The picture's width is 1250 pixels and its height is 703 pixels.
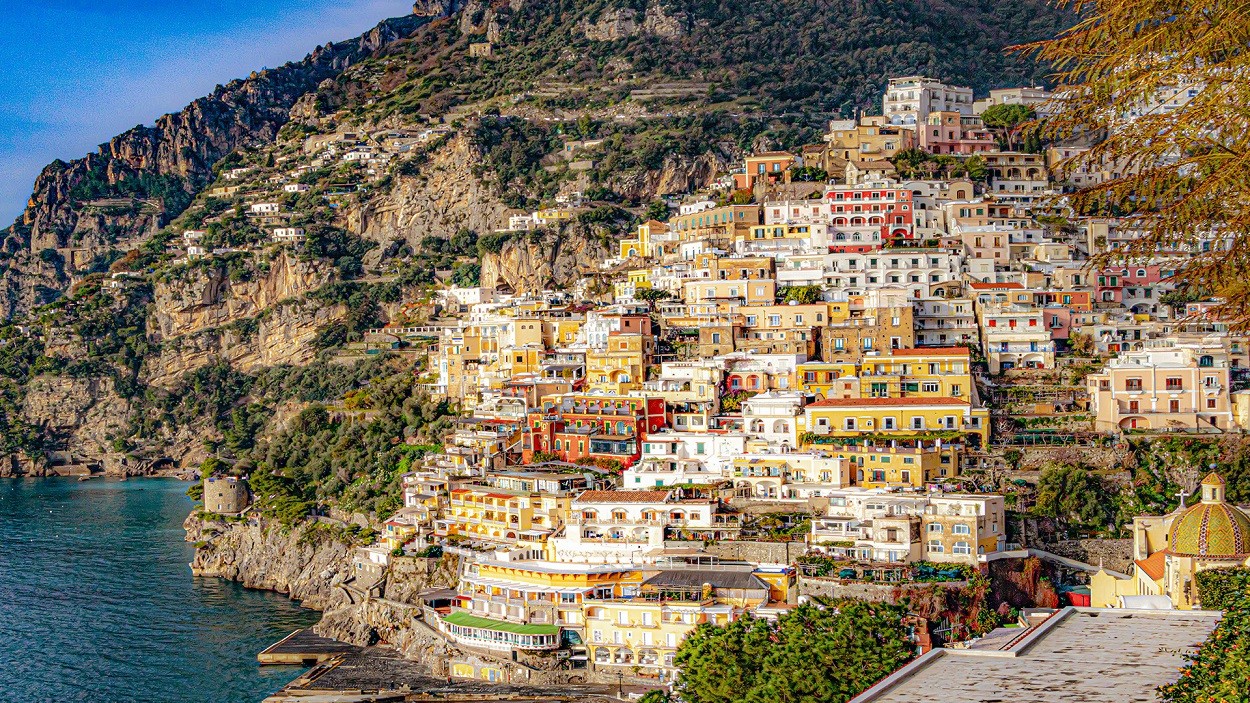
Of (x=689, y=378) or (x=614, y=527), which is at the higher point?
(x=689, y=378)

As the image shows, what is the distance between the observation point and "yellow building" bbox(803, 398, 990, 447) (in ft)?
148

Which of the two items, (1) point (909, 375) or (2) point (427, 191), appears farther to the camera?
(2) point (427, 191)

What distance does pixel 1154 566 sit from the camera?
34656 millimetres

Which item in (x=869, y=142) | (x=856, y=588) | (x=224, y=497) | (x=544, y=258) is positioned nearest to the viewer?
(x=856, y=588)

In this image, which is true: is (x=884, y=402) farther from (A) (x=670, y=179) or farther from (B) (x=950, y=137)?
(A) (x=670, y=179)

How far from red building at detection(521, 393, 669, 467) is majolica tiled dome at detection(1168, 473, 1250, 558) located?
19960 mm

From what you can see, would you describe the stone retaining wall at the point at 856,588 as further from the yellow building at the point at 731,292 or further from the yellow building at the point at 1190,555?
the yellow building at the point at 731,292

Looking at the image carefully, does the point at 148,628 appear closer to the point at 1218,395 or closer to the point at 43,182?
the point at 1218,395

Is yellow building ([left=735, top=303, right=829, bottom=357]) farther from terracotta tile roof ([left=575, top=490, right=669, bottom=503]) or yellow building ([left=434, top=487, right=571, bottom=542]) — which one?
yellow building ([left=434, top=487, right=571, bottom=542])

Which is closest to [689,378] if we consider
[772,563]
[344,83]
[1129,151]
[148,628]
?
[772,563]

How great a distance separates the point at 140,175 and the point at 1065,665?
139156 mm

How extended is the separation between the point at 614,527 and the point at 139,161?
114485mm

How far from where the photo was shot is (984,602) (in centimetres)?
3653

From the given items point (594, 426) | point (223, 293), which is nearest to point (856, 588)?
point (594, 426)
